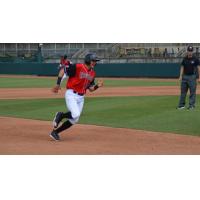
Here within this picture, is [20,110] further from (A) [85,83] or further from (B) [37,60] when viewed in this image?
(B) [37,60]

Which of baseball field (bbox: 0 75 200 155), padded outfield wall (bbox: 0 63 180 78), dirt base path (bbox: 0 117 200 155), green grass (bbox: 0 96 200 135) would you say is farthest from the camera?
padded outfield wall (bbox: 0 63 180 78)

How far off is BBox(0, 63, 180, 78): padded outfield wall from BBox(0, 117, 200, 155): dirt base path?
26.3m

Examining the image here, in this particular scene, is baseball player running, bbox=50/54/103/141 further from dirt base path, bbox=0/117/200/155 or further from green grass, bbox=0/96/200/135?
green grass, bbox=0/96/200/135

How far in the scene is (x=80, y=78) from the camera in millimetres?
9297

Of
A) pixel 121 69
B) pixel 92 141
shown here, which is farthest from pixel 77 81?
pixel 121 69

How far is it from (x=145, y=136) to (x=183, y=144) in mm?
1180

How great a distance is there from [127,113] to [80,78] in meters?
5.05

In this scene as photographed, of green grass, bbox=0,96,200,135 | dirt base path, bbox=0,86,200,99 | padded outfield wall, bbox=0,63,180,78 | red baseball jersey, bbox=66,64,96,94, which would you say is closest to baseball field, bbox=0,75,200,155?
green grass, bbox=0,96,200,135

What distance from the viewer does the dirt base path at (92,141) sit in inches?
332

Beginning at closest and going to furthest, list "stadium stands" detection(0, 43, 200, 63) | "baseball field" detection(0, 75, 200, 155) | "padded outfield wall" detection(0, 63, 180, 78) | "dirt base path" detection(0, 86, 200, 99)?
1. "baseball field" detection(0, 75, 200, 155)
2. "dirt base path" detection(0, 86, 200, 99)
3. "padded outfield wall" detection(0, 63, 180, 78)
4. "stadium stands" detection(0, 43, 200, 63)

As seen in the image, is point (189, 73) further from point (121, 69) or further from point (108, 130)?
point (121, 69)

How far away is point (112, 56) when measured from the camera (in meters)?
44.4

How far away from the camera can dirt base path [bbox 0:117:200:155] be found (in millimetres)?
8430

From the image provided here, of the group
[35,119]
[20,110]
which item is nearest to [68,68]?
[35,119]
